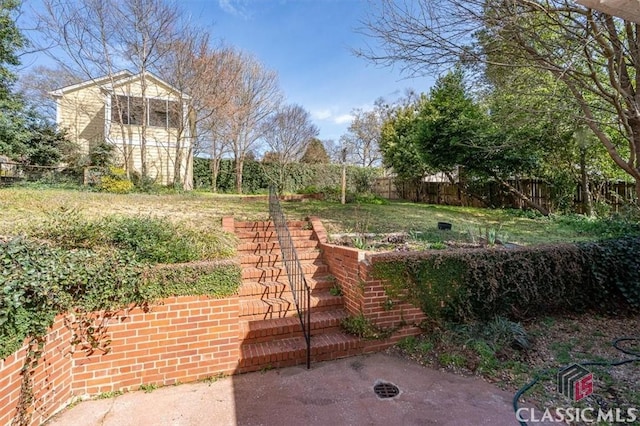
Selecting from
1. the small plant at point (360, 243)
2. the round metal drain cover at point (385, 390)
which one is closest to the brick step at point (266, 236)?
the small plant at point (360, 243)

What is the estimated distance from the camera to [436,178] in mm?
15062

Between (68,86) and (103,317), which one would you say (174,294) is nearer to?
(103,317)

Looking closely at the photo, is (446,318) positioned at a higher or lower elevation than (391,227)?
lower

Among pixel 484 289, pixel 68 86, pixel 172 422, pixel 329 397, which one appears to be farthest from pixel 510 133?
pixel 68 86

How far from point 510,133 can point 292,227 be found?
7.23 meters

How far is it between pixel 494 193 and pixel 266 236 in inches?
397

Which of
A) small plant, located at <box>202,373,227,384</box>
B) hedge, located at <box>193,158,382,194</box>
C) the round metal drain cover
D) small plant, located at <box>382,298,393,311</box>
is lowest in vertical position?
small plant, located at <box>202,373,227,384</box>

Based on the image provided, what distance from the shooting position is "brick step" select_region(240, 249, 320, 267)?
438 centimetres

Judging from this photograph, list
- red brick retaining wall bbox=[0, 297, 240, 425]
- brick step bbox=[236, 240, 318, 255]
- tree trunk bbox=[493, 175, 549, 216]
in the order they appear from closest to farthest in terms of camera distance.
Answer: red brick retaining wall bbox=[0, 297, 240, 425]
brick step bbox=[236, 240, 318, 255]
tree trunk bbox=[493, 175, 549, 216]

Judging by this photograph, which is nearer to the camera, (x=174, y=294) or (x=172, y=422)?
(x=172, y=422)

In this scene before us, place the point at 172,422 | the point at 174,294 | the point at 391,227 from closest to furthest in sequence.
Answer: the point at 172,422 → the point at 174,294 → the point at 391,227

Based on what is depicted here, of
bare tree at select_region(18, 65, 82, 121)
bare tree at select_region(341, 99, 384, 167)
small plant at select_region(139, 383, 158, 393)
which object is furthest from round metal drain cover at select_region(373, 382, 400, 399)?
bare tree at select_region(341, 99, 384, 167)

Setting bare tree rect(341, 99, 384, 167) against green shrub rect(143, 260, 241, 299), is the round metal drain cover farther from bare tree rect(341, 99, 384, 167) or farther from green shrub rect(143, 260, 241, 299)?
bare tree rect(341, 99, 384, 167)

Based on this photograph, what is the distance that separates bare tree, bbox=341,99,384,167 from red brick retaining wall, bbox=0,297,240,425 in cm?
2190
